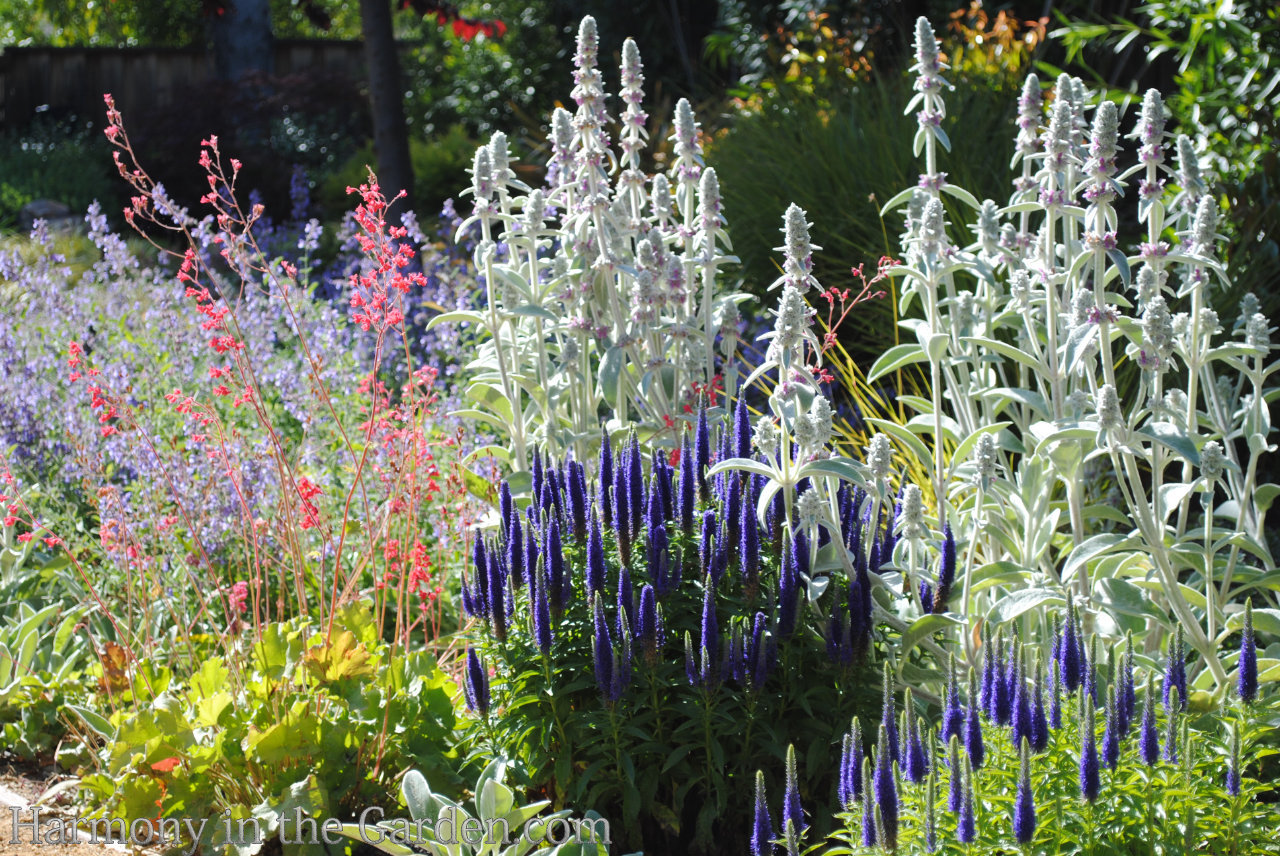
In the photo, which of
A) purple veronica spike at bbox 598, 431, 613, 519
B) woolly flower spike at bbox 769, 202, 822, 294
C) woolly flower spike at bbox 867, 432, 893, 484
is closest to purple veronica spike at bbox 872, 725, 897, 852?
woolly flower spike at bbox 867, 432, 893, 484

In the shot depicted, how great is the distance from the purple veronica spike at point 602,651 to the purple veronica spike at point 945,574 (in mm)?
728

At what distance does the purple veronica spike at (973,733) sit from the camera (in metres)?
1.86

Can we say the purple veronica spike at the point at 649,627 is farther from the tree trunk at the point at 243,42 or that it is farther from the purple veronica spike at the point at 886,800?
the tree trunk at the point at 243,42

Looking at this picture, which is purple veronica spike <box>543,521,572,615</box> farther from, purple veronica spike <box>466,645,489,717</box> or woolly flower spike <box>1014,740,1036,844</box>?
woolly flower spike <box>1014,740,1036,844</box>

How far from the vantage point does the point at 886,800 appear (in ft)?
5.77

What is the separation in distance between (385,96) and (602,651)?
21.7 ft

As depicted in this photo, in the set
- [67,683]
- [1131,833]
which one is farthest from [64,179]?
[1131,833]

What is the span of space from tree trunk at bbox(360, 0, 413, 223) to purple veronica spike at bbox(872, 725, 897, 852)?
6.80 m

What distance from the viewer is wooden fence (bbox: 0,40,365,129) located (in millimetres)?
18484

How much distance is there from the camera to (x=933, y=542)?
2867 millimetres

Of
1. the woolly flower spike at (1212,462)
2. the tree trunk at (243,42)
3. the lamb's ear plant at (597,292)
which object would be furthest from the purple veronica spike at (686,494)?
the tree trunk at (243,42)

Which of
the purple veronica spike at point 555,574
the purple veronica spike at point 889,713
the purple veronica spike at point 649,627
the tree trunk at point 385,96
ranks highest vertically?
the tree trunk at point 385,96

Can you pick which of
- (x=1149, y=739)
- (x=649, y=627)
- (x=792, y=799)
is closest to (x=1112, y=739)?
(x=1149, y=739)

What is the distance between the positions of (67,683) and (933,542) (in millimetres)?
2494
